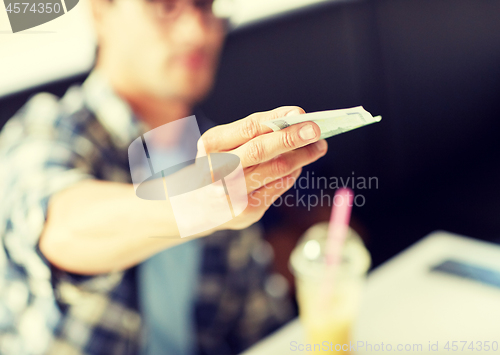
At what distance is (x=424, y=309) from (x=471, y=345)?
12 centimetres

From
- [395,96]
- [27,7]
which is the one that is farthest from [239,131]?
[395,96]

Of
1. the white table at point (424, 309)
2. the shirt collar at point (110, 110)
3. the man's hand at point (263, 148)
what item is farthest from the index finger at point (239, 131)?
the shirt collar at point (110, 110)

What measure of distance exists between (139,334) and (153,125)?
0.53m

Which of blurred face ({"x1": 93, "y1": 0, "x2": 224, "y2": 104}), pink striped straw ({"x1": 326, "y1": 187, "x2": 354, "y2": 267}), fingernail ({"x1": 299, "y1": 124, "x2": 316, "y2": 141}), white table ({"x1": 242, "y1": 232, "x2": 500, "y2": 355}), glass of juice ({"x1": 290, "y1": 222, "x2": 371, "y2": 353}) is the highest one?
blurred face ({"x1": 93, "y1": 0, "x2": 224, "y2": 104})

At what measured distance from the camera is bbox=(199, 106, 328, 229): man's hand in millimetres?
370

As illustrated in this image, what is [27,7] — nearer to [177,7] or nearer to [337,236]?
[177,7]

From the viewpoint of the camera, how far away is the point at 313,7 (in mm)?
1244

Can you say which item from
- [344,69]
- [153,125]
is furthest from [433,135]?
[153,125]

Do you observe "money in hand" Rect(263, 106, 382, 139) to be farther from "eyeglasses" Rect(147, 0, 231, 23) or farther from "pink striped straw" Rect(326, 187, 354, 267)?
"eyeglasses" Rect(147, 0, 231, 23)

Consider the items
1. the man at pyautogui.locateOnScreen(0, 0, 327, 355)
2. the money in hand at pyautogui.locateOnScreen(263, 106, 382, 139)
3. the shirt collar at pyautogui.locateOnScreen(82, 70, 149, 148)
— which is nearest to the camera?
the money in hand at pyautogui.locateOnScreen(263, 106, 382, 139)

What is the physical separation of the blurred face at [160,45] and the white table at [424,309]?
2.12 ft

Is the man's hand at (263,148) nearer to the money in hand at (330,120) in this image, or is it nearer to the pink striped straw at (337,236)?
the money in hand at (330,120)

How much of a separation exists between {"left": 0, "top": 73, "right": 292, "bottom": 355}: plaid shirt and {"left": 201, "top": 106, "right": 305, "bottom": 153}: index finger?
31 cm

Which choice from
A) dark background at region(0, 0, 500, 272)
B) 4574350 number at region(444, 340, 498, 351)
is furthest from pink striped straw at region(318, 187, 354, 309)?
dark background at region(0, 0, 500, 272)
